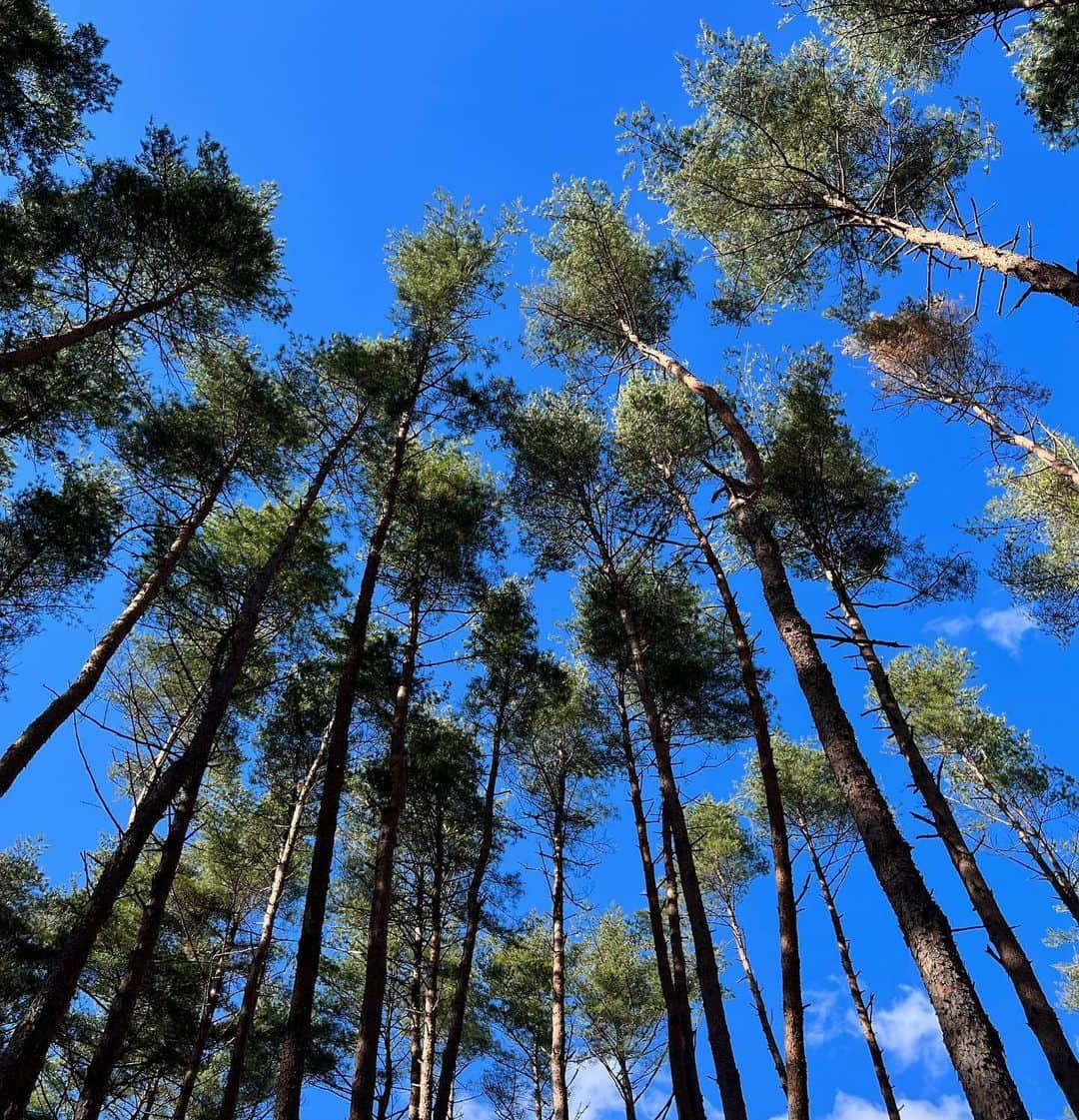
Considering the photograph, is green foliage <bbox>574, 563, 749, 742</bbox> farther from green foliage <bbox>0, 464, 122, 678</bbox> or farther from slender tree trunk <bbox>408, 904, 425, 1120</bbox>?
green foliage <bbox>0, 464, 122, 678</bbox>

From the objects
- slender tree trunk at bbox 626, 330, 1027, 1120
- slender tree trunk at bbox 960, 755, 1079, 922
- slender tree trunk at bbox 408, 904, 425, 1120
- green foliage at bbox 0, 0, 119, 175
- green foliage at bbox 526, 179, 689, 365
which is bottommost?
slender tree trunk at bbox 626, 330, 1027, 1120

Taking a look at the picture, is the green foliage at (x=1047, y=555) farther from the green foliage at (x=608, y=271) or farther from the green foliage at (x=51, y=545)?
the green foliage at (x=51, y=545)

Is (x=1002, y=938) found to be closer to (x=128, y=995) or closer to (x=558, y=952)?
(x=558, y=952)

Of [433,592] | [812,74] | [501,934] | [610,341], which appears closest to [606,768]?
[501,934]

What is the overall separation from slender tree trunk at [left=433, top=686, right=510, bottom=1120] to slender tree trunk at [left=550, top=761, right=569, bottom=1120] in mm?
1262

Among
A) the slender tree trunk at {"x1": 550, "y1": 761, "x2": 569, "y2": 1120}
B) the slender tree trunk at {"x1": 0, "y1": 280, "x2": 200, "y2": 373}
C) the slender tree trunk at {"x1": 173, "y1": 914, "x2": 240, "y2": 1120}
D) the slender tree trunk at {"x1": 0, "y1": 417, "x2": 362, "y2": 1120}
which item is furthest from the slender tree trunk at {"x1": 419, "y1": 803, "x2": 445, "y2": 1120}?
the slender tree trunk at {"x1": 0, "y1": 280, "x2": 200, "y2": 373}

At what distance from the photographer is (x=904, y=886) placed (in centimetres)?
391

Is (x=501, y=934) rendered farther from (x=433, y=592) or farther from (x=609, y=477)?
(x=609, y=477)

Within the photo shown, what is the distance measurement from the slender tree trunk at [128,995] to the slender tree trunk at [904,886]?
5176mm

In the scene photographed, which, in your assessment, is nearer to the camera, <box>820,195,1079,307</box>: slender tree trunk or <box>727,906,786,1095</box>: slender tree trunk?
<box>820,195,1079,307</box>: slender tree trunk

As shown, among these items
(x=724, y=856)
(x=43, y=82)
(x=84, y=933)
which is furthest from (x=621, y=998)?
(x=43, y=82)

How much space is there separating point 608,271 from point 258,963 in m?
11.4

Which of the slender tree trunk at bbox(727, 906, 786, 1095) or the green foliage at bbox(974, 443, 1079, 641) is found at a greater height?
the green foliage at bbox(974, 443, 1079, 641)

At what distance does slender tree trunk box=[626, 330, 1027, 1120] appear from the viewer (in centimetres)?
329
